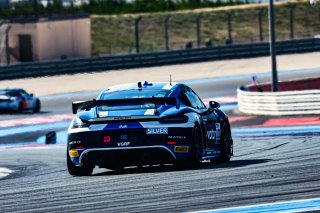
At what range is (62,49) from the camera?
6550 cm

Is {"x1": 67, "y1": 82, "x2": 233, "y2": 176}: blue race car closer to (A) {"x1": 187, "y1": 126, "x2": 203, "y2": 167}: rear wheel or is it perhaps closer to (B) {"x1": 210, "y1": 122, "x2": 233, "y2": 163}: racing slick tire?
(A) {"x1": 187, "y1": 126, "x2": 203, "y2": 167}: rear wheel

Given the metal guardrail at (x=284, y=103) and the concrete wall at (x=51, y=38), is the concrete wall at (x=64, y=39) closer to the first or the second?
the concrete wall at (x=51, y=38)

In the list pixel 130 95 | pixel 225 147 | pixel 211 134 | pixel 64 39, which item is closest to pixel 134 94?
pixel 130 95

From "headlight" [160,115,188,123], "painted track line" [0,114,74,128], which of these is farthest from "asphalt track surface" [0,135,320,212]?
"painted track line" [0,114,74,128]

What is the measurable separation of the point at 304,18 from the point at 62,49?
22.3m

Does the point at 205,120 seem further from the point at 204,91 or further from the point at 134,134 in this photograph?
the point at 204,91

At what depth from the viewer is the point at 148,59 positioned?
2318 inches

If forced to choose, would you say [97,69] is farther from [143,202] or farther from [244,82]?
[143,202]

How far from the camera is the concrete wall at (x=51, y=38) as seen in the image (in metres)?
64.4

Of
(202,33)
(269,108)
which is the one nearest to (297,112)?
(269,108)

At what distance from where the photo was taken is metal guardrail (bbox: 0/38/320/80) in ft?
175

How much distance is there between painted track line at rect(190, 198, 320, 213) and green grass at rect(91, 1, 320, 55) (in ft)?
202

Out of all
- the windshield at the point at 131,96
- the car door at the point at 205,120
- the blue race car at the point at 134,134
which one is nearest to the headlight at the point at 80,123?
the blue race car at the point at 134,134

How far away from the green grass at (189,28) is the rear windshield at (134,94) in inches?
2207
